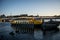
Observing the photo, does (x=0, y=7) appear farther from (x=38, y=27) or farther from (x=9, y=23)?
(x=38, y=27)

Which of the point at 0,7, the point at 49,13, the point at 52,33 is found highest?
the point at 0,7

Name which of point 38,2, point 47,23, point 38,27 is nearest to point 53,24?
point 47,23

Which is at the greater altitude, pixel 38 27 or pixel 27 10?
pixel 27 10

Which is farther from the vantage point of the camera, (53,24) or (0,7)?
(0,7)

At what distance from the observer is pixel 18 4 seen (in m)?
2.45

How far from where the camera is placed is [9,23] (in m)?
2.39

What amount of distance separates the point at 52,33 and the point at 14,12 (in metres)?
0.96

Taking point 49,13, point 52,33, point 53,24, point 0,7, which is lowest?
point 52,33

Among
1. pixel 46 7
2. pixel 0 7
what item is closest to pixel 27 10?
pixel 46 7

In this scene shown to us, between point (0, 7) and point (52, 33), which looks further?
point (0, 7)

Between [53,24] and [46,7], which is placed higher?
[46,7]

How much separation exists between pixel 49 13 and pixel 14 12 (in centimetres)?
78

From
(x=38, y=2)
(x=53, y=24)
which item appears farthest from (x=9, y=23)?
(x=53, y=24)

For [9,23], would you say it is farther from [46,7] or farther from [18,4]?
[46,7]
